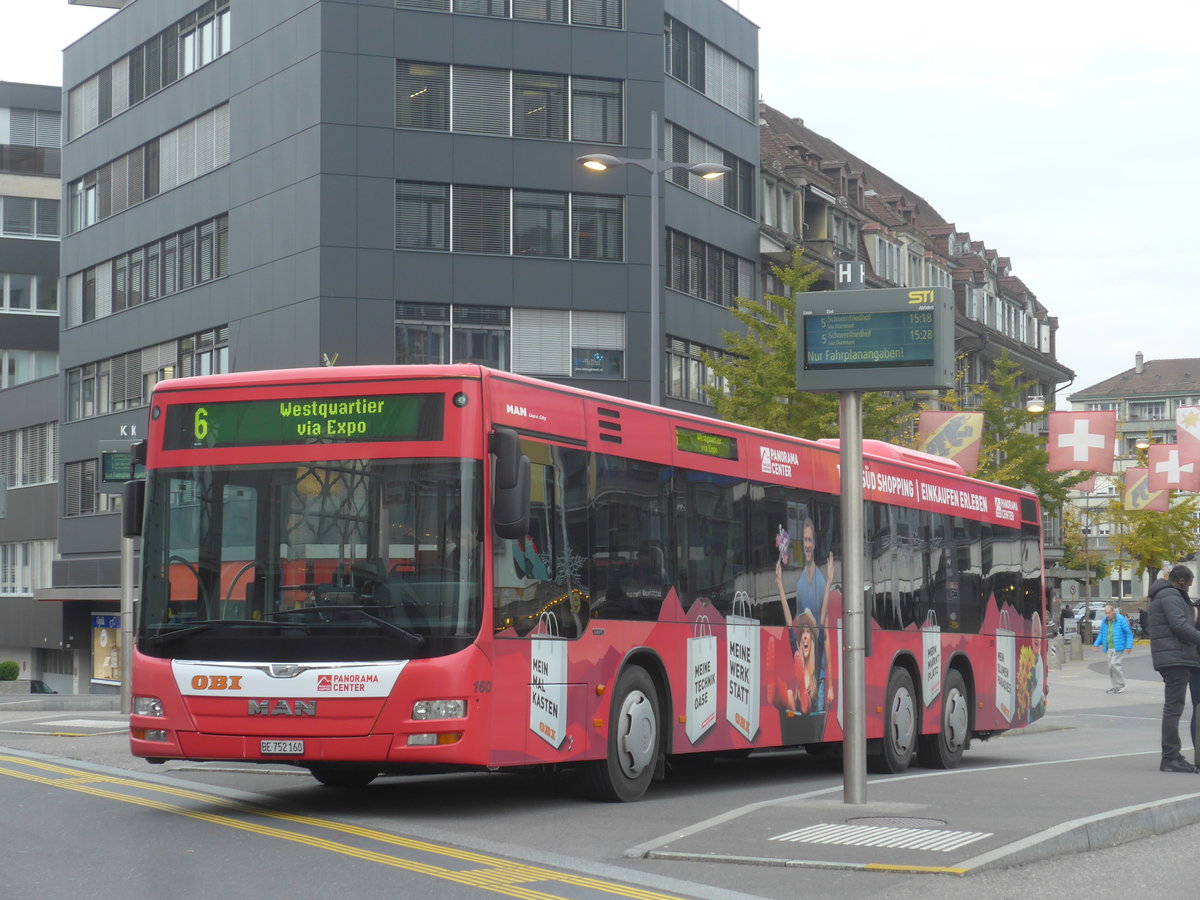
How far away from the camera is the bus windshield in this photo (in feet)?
35.7

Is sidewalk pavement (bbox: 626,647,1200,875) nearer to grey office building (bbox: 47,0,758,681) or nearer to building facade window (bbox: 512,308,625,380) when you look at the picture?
grey office building (bbox: 47,0,758,681)

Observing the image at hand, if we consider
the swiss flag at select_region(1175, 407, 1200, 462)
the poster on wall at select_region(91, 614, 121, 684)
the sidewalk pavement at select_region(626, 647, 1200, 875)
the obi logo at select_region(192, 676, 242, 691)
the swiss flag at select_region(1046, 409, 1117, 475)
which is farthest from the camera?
the poster on wall at select_region(91, 614, 121, 684)

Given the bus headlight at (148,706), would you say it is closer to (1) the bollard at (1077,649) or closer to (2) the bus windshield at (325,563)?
(2) the bus windshield at (325,563)

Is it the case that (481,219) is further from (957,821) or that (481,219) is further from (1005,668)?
(957,821)

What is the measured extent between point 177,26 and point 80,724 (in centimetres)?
2836

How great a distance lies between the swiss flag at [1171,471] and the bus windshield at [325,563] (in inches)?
1084

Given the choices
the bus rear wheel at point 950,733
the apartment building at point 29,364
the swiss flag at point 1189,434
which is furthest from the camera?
the apartment building at point 29,364

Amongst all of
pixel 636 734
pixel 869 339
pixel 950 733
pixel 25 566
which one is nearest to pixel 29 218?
pixel 25 566

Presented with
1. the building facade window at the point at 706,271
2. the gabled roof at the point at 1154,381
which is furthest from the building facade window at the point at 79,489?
the gabled roof at the point at 1154,381

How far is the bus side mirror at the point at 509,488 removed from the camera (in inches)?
426

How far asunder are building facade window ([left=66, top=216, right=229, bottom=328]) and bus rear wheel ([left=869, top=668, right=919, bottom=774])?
3022 cm

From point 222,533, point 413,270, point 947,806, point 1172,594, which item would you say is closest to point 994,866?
point 947,806

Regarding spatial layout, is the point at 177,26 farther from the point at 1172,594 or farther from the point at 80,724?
the point at 1172,594

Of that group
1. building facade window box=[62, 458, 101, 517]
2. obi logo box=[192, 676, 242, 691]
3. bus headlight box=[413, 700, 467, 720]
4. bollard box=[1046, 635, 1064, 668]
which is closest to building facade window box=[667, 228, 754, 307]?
bollard box=[1046, 635, 1064, 668]
